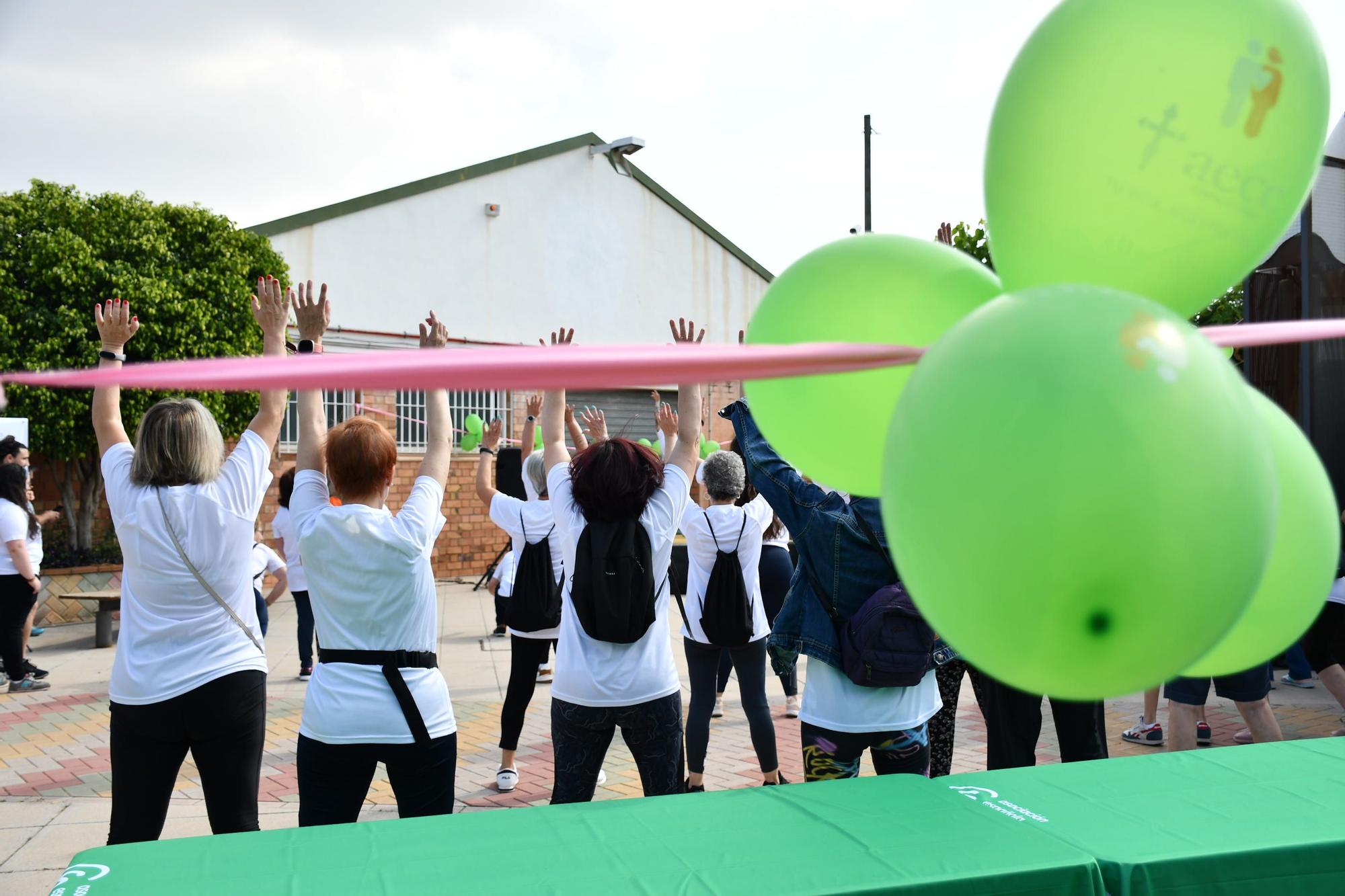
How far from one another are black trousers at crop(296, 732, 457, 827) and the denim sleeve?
4.21 ft

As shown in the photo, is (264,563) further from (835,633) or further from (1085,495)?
(1085,495)

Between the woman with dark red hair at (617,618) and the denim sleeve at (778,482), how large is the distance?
188 mm

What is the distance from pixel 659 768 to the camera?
11.6 ft

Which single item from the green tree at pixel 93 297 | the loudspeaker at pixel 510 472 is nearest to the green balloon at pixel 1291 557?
the loudspeaker at pixel 510 472

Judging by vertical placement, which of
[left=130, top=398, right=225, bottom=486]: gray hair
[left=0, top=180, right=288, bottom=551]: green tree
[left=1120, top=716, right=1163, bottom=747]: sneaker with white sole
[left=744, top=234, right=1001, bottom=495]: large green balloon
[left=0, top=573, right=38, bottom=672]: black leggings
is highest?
[left=0, top=180, right=288, bottom=551]: green tree

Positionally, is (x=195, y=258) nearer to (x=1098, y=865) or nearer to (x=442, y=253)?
(x=442, y=253)

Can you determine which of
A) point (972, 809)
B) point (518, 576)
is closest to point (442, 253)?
point (518, 576)

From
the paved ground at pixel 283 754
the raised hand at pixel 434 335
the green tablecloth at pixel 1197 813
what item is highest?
the raised hand at pixel 434 335

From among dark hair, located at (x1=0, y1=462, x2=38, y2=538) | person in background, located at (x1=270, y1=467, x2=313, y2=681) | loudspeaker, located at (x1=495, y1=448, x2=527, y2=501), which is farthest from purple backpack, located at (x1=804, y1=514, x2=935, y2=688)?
loudspeaker, located at (x1=495, y1=448, x2=527, y2=501)

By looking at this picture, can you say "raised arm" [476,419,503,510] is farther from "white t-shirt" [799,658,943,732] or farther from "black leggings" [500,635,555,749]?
"white t-shirt" [799,658,943,732]

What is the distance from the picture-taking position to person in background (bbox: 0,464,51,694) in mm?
7086

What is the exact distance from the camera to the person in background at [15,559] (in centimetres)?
709

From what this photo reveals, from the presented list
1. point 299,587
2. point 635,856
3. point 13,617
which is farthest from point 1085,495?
point 13,617

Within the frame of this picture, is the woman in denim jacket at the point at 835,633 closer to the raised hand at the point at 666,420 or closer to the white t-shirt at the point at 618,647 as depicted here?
the white t-shirt at the point at 618,647
